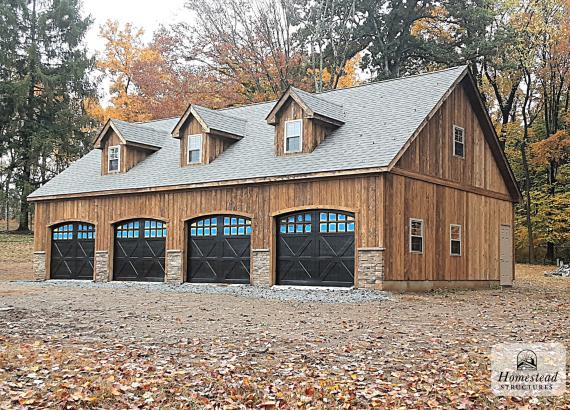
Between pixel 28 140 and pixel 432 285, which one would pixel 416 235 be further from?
pixel 28 140

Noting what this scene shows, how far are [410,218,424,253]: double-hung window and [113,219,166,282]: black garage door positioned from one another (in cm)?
877

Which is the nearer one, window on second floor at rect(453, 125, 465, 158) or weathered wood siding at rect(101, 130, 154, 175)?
window on second floor at rect(453, 125, 465, 158)

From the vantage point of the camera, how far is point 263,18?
34.6 meters

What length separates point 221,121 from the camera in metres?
23.7

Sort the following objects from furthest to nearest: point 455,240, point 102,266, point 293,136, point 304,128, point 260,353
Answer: point 102,266 → point 455,240 → point 293,136 → point 304,128 → point 260,353

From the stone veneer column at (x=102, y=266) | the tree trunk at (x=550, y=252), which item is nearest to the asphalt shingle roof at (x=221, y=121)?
the stone veneer column at (x=102, y=266)

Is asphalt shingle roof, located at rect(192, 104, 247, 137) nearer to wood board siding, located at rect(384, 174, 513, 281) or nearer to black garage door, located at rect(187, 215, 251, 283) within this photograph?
black garage door, located at rect(187, 215, 251, 283)

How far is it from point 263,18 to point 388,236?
20046 mm

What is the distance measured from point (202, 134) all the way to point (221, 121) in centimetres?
99

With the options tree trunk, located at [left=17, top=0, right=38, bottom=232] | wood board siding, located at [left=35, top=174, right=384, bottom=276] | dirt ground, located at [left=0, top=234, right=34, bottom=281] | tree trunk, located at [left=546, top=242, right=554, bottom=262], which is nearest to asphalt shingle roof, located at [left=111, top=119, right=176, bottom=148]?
wood board siding, located at [left=35, top=174, right=384, bottom=276]

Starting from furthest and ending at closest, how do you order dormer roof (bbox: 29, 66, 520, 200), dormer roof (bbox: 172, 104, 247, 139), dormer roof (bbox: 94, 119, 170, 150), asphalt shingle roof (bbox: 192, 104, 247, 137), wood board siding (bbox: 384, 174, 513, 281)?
dormer roof (bbox: 94, 119, 170, 150) → asphalt shingle roof (bbox: 192, 104, 247, 137) → dormer roof (bbox: 172, 104, 247, 139) → dormer roof (bbox: 29, 66, 520, 200) → wood board siding (bbox: 384, 174, 513, 281)

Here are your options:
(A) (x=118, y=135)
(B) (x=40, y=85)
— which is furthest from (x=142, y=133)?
(B) (x=40, y=85)

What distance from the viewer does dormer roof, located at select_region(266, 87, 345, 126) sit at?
20.3 metres

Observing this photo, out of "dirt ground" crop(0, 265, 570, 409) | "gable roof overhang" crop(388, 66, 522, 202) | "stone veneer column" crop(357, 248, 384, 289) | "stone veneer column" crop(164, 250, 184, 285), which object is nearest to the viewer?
"dirt ground" crop(0, 265, 570, 409)
